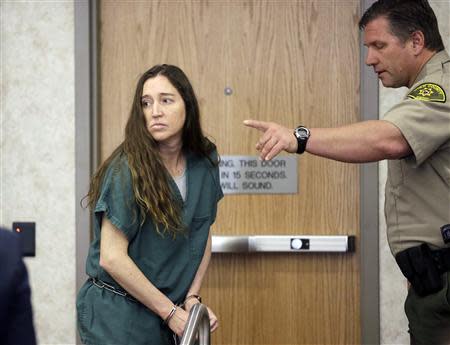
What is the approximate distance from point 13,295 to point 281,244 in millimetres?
2033

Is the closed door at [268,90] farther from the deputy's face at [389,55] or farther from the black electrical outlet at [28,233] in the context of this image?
the deputy's face at [389,55]

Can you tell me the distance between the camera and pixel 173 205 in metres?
1.80

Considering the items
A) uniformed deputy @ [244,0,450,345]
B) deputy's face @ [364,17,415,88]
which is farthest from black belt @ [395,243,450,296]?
deputy's face @ [364,17,415,88]

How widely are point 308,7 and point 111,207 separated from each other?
146 cm

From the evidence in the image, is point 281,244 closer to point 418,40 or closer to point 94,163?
point 94,163

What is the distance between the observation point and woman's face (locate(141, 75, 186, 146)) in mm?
1858

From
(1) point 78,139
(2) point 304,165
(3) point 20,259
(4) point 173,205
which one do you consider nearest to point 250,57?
(2) point 304,165

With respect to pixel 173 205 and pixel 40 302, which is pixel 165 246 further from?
pixel 40 302

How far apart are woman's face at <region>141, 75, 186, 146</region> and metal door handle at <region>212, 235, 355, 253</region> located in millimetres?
919

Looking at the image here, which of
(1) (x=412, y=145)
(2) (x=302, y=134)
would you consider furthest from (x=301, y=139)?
(1) (x=412, y=145)

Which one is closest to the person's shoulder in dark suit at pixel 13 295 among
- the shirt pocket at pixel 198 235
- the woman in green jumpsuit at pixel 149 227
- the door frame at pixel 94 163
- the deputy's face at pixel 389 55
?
the woman in green jumpsuit at pixel 149 227

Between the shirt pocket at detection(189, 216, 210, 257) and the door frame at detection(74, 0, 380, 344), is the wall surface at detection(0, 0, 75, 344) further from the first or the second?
the shirt pocket at detection(189, 216, 210, 257)

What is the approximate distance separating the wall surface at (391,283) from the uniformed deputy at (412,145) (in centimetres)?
73

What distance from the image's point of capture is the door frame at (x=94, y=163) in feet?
8.70
